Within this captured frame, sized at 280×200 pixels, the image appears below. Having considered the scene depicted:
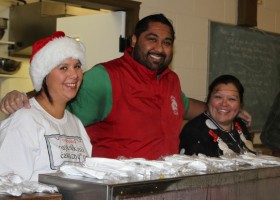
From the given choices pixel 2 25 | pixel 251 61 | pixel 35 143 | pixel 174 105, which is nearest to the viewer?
pixel 35 143

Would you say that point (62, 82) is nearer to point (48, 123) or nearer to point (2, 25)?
point (48, 123)

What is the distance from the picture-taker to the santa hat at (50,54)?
1878 millimetres

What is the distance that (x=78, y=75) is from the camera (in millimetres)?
1893

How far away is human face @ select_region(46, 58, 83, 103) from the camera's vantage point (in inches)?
73.3

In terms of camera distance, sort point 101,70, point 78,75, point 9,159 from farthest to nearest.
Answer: point 101,70
point 78,75
point 9,159

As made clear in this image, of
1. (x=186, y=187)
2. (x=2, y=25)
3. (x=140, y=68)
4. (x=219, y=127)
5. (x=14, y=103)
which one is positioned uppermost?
(x=2, y=25)

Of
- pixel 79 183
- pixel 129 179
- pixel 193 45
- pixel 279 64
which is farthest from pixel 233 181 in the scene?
pixel 279 64

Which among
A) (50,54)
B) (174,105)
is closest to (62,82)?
(50,54)

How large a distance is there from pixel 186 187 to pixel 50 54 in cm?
93

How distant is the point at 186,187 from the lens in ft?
3.85

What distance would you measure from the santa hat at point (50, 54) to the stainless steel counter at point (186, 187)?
77 cm

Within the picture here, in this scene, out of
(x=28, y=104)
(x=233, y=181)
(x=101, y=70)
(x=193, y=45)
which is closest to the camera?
(x=233, y=181)

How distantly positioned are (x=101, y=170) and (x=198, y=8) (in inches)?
117

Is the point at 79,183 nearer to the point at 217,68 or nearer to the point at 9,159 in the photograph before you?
the point at 9,159
